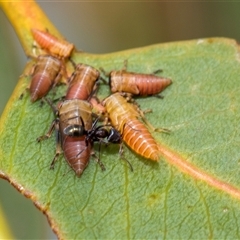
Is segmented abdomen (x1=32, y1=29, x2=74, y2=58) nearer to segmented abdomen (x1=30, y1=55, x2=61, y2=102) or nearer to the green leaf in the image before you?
segmented abdomen (x1=30, y1=55, x2=61, y2=102)

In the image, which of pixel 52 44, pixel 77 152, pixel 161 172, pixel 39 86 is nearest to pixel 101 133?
pixel 77 152

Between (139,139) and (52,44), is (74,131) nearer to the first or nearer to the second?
(139,139)

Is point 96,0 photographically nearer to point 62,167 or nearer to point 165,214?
point 62,167

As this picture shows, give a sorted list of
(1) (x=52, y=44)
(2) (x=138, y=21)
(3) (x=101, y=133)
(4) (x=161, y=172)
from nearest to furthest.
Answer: (4) (x=161, y=172)
(3) (x=101, y=133)
(1) (x=52, y=44)
(2) (x=138, y=21)

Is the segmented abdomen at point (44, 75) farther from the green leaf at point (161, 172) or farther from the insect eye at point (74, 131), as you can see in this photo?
the insect eye at point (74, 131)

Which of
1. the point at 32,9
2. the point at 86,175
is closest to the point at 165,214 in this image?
the point at 86,175

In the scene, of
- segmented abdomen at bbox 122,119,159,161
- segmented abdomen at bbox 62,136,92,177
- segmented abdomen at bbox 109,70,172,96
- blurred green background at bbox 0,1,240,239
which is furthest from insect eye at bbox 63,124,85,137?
blurred green background at bbox 0,1,240,239

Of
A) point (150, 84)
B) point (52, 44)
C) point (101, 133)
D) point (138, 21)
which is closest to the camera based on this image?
point (101, 133)

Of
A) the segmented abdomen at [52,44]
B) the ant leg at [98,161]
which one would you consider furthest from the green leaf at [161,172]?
the segmented abdomen at [52,44]
